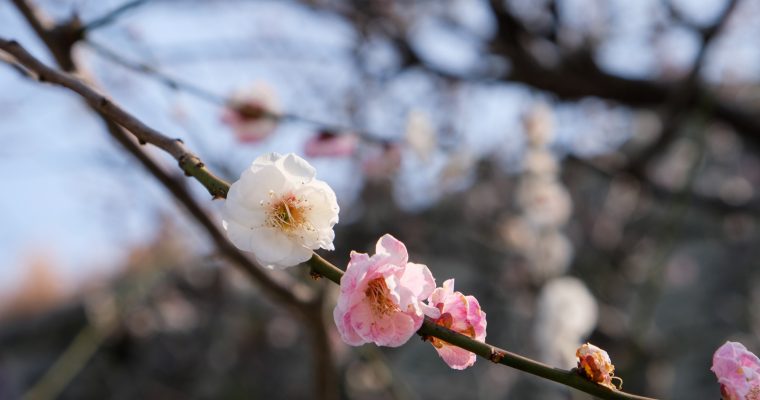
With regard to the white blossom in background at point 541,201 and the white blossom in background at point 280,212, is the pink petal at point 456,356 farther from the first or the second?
the white blossom in background at point 541,201

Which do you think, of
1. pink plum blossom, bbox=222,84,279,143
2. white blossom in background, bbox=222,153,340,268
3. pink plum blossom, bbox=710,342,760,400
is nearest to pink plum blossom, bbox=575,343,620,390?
pink plum blossom, bbox=710,342,760,400

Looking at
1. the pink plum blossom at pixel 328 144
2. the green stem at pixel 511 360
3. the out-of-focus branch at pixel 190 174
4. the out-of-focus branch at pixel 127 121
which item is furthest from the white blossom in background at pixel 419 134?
the green stem at pixel 511 360

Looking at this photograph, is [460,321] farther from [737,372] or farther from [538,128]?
[538,128]

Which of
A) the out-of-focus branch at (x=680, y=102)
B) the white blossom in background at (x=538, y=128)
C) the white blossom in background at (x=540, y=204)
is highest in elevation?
the out-of-focus branch at (x=680, y=102)

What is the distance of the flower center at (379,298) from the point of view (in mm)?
619

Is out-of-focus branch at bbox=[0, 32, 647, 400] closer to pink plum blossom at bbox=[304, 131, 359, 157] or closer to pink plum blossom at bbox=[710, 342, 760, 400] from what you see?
pink plum blossom at bbox=[710, 342, 760, 400]

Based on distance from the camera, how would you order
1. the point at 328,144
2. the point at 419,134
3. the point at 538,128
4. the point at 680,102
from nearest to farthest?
the point at 328,144, the point at 419,134, the point at 538,128, the point at 680,102

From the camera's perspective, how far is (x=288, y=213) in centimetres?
66

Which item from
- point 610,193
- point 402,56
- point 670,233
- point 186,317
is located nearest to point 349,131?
point 670,233

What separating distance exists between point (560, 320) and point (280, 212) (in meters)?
1.41

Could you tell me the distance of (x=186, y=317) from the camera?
398cm

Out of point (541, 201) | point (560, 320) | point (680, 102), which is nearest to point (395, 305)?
point (560, 320)

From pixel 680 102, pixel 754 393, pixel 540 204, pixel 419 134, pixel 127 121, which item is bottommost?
pixel 127 121

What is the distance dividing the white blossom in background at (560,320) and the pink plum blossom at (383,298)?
1.15 m
